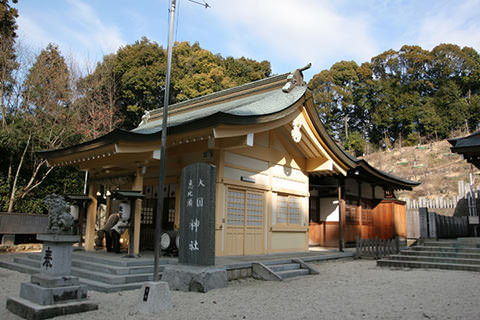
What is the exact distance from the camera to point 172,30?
5.94 m

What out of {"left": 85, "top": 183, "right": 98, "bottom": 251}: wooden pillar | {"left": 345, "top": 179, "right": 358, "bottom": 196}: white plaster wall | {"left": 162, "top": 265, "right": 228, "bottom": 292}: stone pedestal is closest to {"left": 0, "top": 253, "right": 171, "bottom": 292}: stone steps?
{"left": 162, "top": 265, "right": 228, "bottom": 292}: stone pedestal

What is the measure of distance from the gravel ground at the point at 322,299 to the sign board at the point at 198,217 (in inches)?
30.4

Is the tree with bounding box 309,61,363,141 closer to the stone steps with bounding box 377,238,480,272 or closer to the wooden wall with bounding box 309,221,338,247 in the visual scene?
the wooden wall with bounding box 309,221,338,247

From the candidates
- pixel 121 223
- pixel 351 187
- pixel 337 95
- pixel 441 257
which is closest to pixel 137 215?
pixel 121 223

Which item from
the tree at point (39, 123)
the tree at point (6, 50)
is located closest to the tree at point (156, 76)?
the tree at point (39, 123)

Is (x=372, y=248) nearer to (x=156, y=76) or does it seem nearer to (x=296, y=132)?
(x=296, y=132)

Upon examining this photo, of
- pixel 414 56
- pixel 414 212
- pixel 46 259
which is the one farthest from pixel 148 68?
pixel 414 56

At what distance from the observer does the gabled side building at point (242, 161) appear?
868 cm

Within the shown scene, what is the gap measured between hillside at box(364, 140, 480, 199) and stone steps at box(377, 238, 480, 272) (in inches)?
896

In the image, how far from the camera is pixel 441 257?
32.0 ft

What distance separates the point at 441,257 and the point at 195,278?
290 inches

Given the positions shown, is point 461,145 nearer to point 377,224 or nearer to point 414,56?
point 377,224

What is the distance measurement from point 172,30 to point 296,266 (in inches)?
261

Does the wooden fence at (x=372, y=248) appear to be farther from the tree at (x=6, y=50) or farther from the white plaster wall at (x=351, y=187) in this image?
the tree at (x=6, y=50)
